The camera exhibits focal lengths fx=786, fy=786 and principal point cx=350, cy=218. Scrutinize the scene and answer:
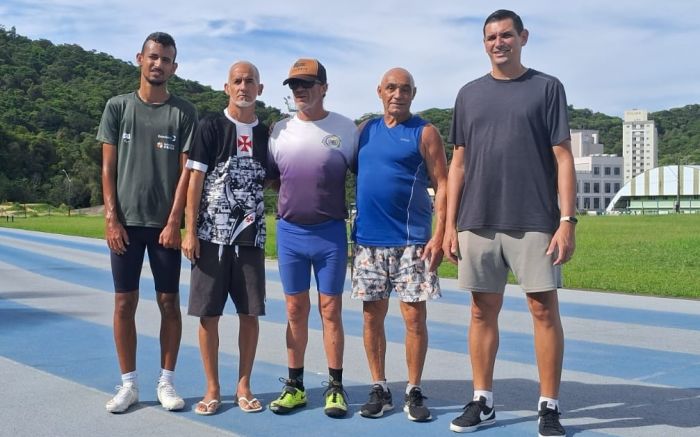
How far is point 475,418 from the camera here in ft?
14.4

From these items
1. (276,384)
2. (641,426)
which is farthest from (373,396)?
(641,426)

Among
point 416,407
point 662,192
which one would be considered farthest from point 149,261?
point 662,192

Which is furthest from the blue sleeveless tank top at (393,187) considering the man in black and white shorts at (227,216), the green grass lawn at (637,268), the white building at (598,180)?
the white building at (598,180)

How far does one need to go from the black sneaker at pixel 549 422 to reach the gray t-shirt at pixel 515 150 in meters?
0.99

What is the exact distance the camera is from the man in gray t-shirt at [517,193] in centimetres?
430

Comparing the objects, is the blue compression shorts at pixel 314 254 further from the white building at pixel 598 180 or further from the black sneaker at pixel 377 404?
the white building at pixel 598 180

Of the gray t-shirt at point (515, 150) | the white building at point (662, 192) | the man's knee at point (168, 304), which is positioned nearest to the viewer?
the gray t-shirt at point (515, 150)

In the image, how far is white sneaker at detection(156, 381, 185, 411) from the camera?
15.6ft

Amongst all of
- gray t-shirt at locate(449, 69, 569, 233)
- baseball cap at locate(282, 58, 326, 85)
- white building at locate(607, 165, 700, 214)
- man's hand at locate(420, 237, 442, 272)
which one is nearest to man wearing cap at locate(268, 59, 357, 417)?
baseball cap at locate(282, 58, 326, 85)

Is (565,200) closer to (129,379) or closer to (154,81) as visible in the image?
(154,81)

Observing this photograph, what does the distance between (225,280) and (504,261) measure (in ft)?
5.60

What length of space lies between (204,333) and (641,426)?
8.69 feet

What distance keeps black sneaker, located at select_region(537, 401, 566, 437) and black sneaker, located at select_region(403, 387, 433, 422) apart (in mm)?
664

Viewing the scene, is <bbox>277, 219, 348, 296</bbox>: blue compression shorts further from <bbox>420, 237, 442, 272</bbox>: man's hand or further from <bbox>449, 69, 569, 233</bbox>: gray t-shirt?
<bbox>449, 69, 569, 233</bbox>: gray t-shirt
